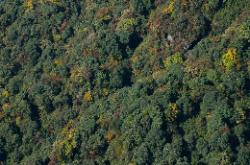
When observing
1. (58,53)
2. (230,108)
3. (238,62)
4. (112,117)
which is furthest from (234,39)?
(58,53)

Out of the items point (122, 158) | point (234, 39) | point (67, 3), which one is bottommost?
point (122, 158)

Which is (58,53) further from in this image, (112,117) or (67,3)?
(112,117)

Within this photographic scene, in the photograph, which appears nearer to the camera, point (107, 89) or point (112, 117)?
point (112, 117)

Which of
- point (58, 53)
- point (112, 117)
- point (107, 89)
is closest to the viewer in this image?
point (112, 117)

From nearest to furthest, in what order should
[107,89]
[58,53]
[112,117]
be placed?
[112,117] < [107,89] < [58,53]

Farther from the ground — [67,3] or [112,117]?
[67,3]

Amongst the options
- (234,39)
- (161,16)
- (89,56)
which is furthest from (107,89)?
(234,39)
